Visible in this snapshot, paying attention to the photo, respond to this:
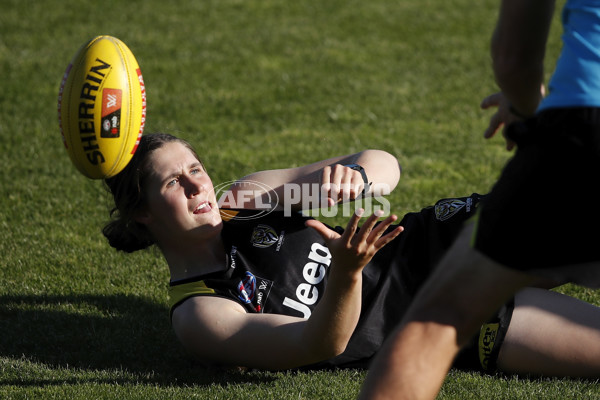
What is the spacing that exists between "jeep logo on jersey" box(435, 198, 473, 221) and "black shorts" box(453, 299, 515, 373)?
508mm

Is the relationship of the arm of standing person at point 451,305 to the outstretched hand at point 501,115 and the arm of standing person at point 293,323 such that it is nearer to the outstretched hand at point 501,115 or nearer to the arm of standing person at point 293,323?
the outstretched hand at point 501,115

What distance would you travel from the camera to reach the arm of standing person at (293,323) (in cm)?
261

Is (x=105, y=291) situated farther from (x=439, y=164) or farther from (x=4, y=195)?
(x=439, y=164)

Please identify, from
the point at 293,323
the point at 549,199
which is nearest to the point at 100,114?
the point at 293,323

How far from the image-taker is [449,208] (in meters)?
3.72

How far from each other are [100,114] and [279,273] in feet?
3.52

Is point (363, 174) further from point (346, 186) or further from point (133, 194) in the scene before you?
point (133, 194)

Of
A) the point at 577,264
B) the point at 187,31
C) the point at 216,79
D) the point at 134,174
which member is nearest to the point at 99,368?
the point at 134,174

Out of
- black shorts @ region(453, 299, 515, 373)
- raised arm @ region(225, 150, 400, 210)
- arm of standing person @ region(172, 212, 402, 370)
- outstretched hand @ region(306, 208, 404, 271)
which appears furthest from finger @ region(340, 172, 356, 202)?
black shorts @ region(453, 299, 515, 373)

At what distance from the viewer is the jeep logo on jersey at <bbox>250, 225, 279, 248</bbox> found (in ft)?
11.5

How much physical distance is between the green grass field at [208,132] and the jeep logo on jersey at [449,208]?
73 cm

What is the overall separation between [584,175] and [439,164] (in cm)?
426

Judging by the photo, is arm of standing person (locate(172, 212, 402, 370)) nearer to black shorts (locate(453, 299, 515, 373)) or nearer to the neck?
the neck

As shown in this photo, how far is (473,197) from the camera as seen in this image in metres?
3.79
